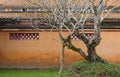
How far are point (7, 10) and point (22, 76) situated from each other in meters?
3.91

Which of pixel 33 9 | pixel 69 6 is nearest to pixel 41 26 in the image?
pixel 33 9

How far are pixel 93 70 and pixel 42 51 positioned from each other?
8.11m

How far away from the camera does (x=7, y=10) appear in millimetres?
18531

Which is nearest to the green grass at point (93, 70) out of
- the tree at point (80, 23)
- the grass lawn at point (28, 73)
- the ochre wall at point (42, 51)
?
the tree at point (80, 23)

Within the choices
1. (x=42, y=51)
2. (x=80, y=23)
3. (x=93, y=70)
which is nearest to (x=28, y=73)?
(x=42, y=51)

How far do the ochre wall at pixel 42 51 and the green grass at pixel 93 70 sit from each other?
758 centimetres

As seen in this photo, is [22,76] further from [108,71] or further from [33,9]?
[108,71]

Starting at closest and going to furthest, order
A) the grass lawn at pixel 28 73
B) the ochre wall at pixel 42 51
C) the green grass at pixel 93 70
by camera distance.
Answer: the green grass at pixel 93 70 → the grass lawn at pixel 28 73 → the ochre wall at pixel 42 51

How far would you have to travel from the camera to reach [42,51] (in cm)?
1852

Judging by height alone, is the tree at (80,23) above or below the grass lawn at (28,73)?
above

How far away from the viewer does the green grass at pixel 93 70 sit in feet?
34.5

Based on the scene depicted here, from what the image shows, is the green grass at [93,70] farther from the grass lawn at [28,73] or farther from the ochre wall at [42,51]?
the ochre wall at [42,51]

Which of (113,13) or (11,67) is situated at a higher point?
(113,13)

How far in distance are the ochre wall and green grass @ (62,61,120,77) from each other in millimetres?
7579
